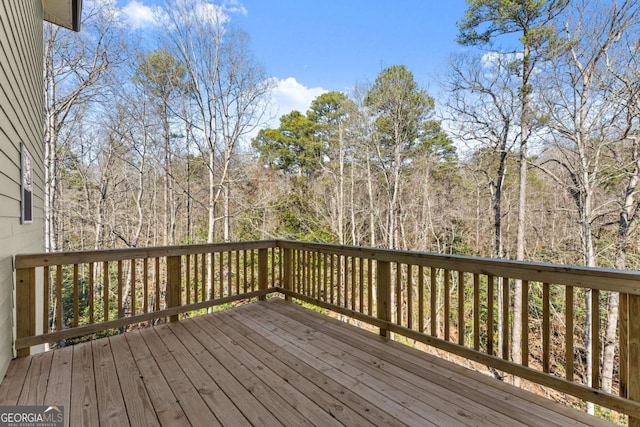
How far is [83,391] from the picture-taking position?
81.2 inches

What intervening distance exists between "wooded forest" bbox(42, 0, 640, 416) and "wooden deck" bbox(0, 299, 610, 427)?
6.71 m

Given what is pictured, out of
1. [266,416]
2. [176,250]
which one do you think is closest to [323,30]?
[176,250]

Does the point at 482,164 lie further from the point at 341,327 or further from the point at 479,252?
the point at 341,327

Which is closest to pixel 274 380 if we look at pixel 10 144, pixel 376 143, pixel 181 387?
pixel 181 387

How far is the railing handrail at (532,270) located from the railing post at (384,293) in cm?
13

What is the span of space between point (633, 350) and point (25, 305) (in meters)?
4.41

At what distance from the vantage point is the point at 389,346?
113 inches

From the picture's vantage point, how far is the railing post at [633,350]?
1.73 metres

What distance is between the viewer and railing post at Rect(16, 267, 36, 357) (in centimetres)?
259

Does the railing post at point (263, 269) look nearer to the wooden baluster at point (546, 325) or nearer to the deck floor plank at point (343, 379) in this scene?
the deck floor plank at point (343, 379)

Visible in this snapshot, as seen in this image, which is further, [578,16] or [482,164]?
[482,164]

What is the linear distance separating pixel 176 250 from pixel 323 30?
11854mm

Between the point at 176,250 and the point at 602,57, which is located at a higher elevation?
the point at 602,57

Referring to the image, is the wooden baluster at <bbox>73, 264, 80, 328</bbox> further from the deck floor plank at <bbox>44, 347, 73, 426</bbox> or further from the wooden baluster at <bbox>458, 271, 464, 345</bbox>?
the wooden baluster at <bbox>458, 271, 464, 345</bbox>
